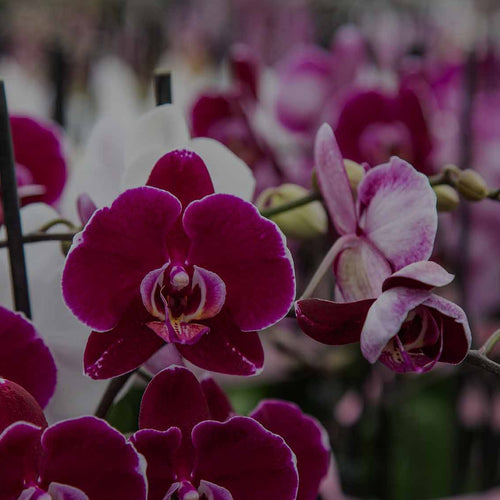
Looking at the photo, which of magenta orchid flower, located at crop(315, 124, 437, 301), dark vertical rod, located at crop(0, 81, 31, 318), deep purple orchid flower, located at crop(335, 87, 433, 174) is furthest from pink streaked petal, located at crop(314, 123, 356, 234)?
deep purple orchid flower, located at crop(335, 87, 433, 174)

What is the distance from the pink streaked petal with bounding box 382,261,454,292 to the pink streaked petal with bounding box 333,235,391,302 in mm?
27

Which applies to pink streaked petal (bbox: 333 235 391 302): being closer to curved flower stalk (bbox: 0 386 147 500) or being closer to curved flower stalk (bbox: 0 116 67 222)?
curved flower stalk (bbox: 0 386 147 500)

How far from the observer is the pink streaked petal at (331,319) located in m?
0.24

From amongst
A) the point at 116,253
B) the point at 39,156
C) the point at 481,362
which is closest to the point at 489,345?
the point at 481,362

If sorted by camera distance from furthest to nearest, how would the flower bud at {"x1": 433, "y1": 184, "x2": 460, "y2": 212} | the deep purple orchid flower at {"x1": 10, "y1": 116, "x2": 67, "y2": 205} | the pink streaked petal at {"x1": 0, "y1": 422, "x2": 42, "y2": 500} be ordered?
the deep purple orchid flower at {"x1": 10, "y1": 116, "x2": 67, "y2": 205}
the flower bud at {"x1": 433, "y1": 184, "x2": 460, "y2": 212}
the pink streaked petal at {"x1": 0, "y1": 422, "x2": 42, "y2": 500}

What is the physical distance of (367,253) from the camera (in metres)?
0.29

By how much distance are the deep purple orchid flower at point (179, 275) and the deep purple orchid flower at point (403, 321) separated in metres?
0.01

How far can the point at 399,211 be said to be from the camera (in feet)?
0.88

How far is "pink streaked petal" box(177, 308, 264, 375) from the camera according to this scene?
0.26m

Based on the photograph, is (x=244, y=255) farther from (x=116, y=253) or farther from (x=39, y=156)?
(x=39, y=156)

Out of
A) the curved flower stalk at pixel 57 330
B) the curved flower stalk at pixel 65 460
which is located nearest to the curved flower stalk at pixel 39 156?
the curved flower stalk at pixel 57 330

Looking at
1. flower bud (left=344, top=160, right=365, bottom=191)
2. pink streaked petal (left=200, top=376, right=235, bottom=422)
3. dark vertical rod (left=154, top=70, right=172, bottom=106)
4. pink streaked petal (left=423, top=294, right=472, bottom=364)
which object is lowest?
pink streaked petal (left=200, top=376, right=235, bottom=422)

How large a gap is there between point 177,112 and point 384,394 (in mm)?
430

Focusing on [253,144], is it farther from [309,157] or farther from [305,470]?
[305,470]
